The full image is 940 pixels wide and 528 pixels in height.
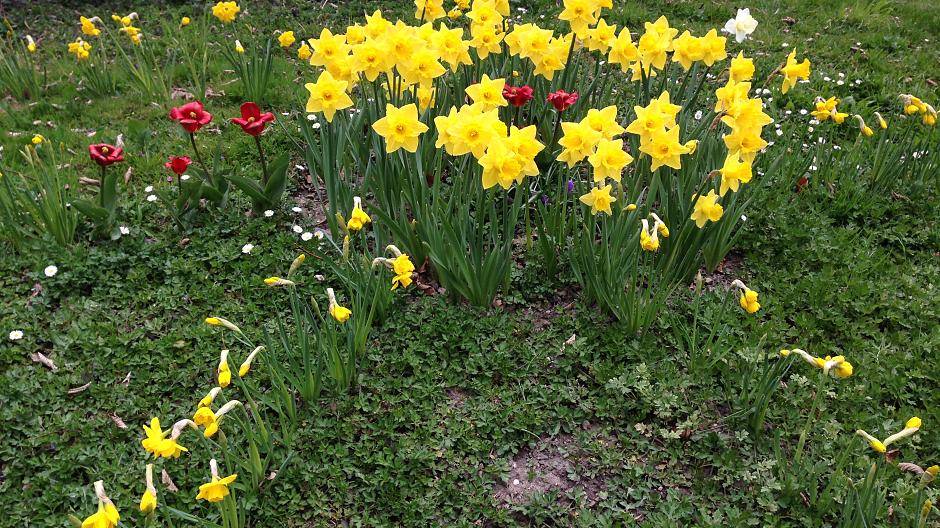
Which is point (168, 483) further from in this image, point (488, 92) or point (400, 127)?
point (488, 92)

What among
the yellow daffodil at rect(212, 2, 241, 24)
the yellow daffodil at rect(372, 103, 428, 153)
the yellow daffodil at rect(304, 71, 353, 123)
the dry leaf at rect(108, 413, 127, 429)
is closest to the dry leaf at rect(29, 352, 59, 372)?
the dry leaf at rect(108, 413, 127, 429)

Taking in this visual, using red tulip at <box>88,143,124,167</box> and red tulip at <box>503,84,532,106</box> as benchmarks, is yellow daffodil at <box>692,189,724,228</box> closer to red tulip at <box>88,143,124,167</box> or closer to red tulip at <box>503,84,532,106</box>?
red tulip at <box>503,84,532,106</box>

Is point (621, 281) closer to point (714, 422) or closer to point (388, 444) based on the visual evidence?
point (714, 422)

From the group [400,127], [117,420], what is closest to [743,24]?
[400,127]

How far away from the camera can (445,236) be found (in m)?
2.93

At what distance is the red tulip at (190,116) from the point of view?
9.93ft

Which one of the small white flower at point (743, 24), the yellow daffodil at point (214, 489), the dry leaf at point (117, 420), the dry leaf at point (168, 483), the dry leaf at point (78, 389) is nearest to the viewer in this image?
the yellow daffodil at point (214, 489)

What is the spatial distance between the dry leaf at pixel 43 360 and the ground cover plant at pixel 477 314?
25 mm

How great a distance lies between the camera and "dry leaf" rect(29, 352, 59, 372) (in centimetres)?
281

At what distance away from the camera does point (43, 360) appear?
284cm

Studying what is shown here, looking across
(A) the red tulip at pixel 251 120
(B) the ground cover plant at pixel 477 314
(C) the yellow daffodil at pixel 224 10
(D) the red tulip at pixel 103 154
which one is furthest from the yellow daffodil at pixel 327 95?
(C) the yellow daffodil at pixel 224 10

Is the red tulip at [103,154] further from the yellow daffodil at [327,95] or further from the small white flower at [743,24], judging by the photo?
the small white flower at [743,24]

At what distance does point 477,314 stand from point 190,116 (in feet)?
5.34

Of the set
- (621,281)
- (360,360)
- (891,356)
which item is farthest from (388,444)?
(891,356)
